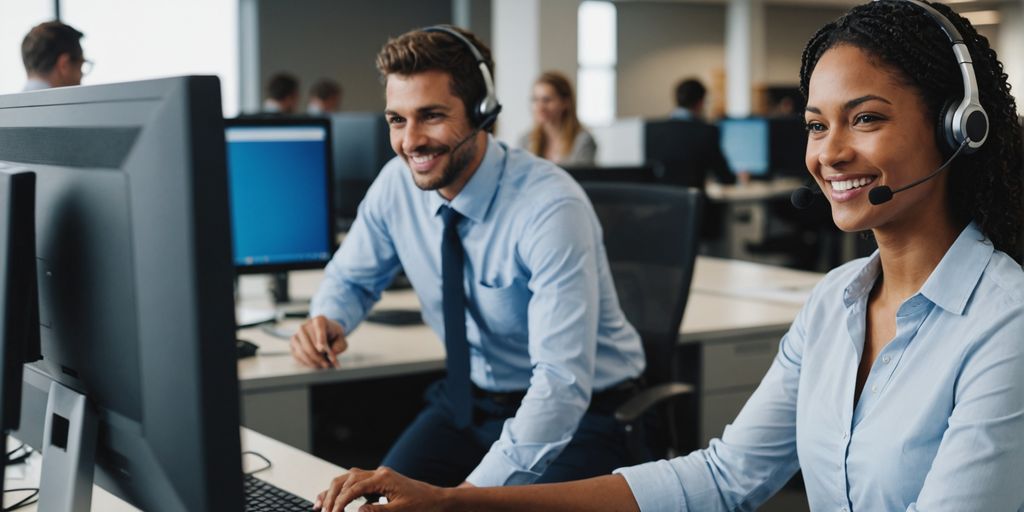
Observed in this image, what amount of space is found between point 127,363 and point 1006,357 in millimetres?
804

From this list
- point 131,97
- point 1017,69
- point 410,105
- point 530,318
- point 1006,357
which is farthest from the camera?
point 1017,69

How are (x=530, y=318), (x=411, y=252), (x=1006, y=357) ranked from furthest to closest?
1. (x=411, y=252)
2. (x=530, y=318)
3. (x=1006, y=357)

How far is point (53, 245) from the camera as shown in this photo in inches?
34.8

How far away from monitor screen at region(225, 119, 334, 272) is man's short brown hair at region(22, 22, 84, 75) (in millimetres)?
852

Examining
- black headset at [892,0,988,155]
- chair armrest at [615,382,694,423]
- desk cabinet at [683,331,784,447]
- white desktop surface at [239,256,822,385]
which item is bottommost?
desk cabinet at [683,331,784,447]

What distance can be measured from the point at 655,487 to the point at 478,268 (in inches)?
28.4

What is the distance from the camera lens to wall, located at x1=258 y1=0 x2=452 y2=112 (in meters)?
9.51

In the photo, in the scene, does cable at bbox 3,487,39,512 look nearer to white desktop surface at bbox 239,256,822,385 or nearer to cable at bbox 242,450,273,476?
cable at bbox 242,450,273,476

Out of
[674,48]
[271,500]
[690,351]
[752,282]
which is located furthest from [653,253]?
[674,48]

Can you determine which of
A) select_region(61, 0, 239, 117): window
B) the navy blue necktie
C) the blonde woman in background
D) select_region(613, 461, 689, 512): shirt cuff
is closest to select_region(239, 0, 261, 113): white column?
select_region(61, 0, 239, 117): window

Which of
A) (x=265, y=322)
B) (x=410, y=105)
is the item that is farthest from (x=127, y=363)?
(x=265, y=322)

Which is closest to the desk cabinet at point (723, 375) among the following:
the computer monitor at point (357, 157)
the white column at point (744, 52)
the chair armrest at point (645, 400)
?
the chair armrest at point (645, 400)

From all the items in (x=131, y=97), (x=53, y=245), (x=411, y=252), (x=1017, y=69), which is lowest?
(x=411, y=252)

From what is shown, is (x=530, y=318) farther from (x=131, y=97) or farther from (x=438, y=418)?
(x=131, y=97)
